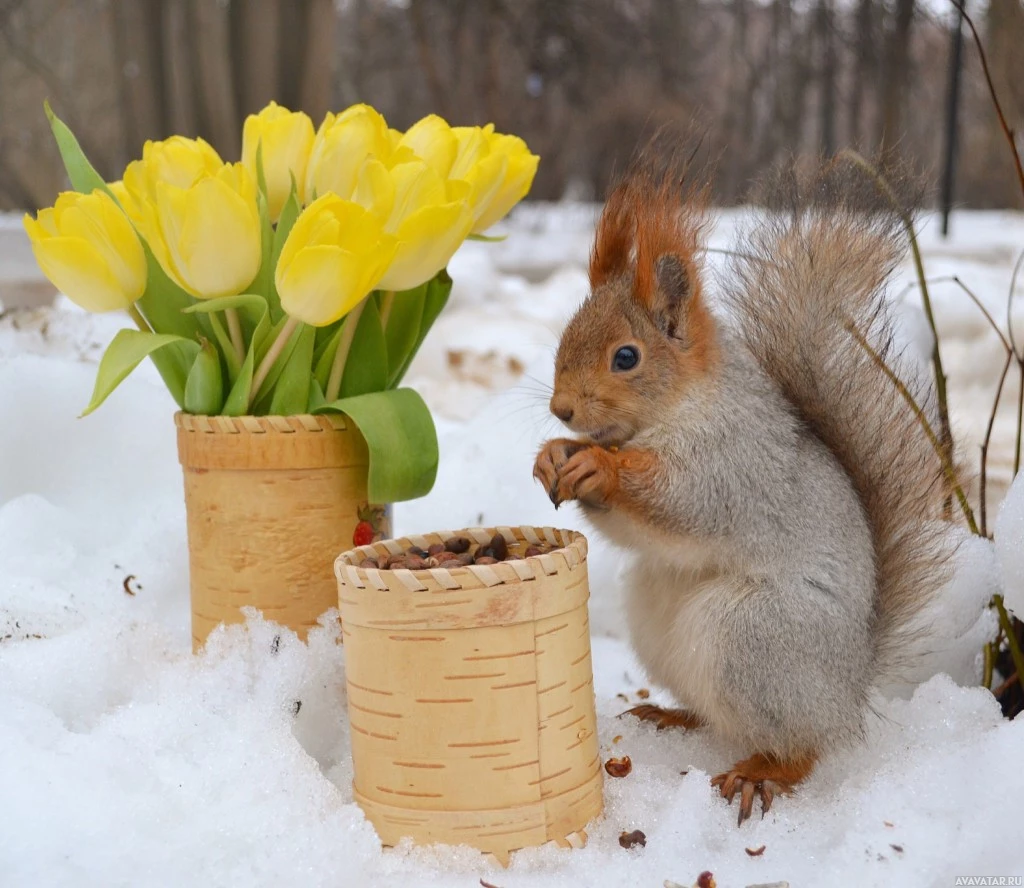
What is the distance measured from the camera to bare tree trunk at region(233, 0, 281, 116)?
1.75 meters

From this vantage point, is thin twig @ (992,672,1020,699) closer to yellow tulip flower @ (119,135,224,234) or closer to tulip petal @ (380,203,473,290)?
tulip petal @ (380,203,473,290)

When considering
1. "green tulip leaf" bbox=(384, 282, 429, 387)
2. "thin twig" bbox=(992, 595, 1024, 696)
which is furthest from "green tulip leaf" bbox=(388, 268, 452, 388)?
"thin twig" bbox=(992, 595, 1024, 696)

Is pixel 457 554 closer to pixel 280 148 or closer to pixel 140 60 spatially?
pixel 280 148

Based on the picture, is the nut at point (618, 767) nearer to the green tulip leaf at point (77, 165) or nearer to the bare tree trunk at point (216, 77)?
the green tulip leaf at point (77, 165)

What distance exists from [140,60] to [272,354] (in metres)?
1.11

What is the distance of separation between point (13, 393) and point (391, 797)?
0.73 meters

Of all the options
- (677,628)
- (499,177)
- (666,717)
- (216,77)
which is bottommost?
(666,717)

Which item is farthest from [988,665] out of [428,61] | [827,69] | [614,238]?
[827,69]

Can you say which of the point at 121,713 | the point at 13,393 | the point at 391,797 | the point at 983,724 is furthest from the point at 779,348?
the point at 13,393

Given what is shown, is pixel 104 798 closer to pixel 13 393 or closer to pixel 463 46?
pixel 13 393

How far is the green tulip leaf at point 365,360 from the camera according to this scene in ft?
3.11

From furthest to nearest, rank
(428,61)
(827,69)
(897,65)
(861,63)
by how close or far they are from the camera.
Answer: (827,69), (861,63), (897,65), (428,61)

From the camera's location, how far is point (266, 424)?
0.87 metres

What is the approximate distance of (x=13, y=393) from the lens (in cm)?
121
